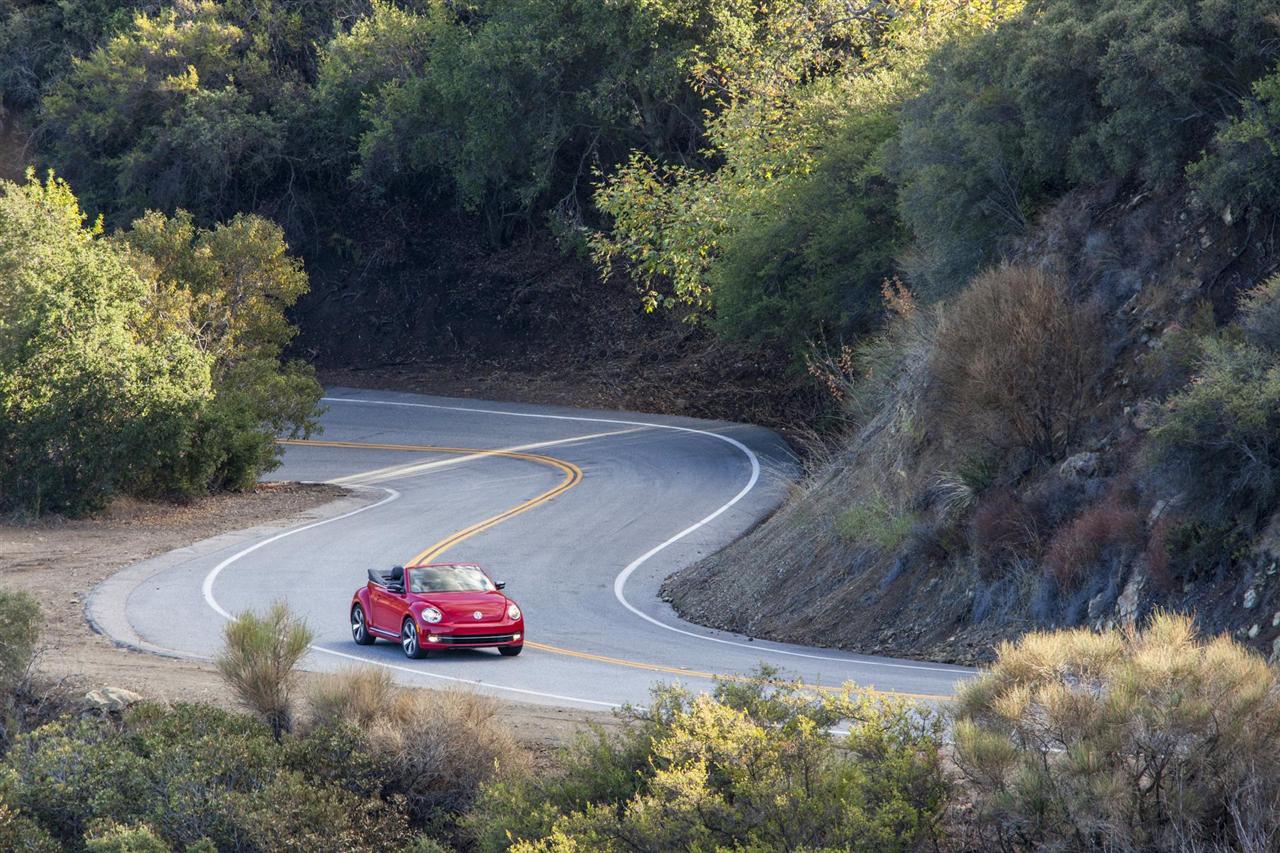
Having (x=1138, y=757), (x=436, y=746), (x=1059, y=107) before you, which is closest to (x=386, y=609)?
(x=436, y=746)

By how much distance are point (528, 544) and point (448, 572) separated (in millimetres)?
8379

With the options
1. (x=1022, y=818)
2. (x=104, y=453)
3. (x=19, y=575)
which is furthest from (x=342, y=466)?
(x=1022, y=818)

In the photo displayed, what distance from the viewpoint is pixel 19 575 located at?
24.0 metres

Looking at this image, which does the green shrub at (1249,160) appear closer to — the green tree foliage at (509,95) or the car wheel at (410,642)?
the car wheel at (410,642)

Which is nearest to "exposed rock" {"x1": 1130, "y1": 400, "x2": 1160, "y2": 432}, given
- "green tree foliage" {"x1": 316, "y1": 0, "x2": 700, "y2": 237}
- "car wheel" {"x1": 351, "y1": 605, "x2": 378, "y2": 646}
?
"car wheel" {"x1": 351, "y1": 605, "x2": 378, "y2": 646}

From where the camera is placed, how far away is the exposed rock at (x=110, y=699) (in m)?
14.8

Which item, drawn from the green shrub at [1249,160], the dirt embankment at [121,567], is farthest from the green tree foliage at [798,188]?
the dirt embankment at [121,567]

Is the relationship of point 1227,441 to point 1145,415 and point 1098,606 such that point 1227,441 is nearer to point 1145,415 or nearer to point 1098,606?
point 1145,415

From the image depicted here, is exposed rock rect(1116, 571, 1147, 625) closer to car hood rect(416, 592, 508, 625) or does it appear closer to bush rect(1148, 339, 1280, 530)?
bush rect(1148, 339, 1280, 530)

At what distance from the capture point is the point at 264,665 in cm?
1413

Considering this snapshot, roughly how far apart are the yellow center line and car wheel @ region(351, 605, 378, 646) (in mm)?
2289

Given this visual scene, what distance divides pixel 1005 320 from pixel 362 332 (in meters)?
37.3

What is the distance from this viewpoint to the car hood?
1838 cm

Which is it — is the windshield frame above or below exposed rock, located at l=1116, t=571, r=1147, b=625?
below
